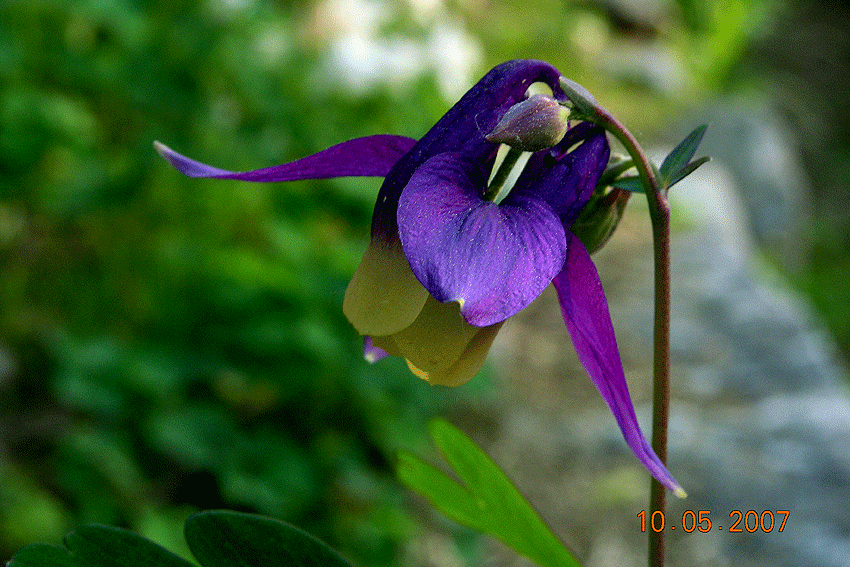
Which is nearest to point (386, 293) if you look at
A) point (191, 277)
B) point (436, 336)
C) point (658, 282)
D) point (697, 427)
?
point (436, 336)

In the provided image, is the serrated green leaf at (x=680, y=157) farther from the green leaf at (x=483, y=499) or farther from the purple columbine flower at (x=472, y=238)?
the green leaf at (x=483, y=499)

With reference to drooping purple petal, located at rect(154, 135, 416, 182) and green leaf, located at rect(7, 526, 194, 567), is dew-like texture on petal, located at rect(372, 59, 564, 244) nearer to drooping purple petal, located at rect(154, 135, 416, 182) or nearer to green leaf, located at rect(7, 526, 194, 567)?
drooping purple petal, located at rect(154, 135, 416, 182)

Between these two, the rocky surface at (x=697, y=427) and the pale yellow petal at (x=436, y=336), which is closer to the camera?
the pale yellow petal at (x=436, y=336)

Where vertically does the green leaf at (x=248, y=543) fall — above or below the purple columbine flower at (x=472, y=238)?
below

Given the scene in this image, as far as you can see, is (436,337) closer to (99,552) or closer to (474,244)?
(474,244)

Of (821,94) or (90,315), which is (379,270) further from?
(821,94)

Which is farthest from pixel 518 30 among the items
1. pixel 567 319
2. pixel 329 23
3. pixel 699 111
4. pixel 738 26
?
pixel 567 319

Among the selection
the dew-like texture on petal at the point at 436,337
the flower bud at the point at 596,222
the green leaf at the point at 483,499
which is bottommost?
the green leaf at the point at 483,499
